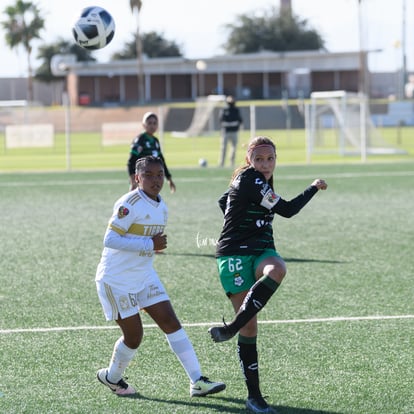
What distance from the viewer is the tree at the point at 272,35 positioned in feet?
365

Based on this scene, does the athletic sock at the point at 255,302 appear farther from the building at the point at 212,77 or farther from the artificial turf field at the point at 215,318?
the building at the point at 212,77

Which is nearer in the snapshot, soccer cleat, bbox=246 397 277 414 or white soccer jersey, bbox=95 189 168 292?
soccer cleat, bbox=246 397 277 414

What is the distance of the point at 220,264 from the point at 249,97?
76996 millimetres

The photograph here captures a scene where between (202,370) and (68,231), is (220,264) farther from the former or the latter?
(68,231)

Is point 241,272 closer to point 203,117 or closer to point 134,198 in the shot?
point 134,198

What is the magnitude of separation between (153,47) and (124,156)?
7452 cm

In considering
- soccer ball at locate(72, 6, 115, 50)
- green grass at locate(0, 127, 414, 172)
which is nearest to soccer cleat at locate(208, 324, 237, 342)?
soccer ball at locate(72, 6, 115, 50)

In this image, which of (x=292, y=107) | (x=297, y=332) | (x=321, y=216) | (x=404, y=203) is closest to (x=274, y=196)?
(x=297, y=332)

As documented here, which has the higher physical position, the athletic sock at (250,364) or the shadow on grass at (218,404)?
the athletic sock at (250,364)

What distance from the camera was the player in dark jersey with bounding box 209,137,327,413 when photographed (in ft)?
19.9

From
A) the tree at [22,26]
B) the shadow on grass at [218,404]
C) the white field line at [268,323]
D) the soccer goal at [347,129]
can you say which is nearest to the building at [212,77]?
the tree at [22,26]

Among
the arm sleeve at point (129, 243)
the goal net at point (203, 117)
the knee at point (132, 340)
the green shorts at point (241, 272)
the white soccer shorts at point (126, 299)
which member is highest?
the goal net at point (203, 117)

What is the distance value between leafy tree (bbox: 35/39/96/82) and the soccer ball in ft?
288

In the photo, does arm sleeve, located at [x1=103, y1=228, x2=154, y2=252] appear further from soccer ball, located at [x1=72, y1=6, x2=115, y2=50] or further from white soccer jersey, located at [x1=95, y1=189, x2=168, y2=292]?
soccer ball, located at [x1=72, y1=6, x2=115, y2=50]
